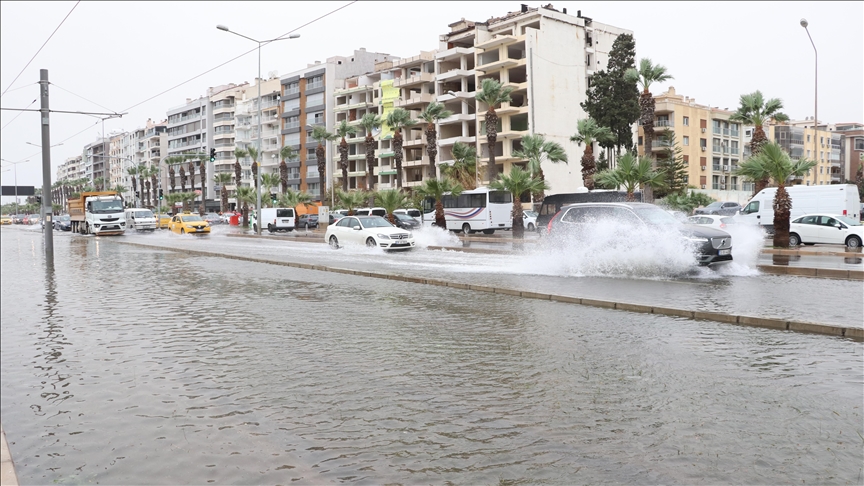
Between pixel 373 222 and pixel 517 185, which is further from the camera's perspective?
pixel 517 185

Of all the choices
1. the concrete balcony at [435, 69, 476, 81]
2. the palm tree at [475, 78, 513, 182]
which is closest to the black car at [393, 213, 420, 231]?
the palm tree at [475, 78, 513, 182]

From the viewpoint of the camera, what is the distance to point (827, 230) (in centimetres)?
2767

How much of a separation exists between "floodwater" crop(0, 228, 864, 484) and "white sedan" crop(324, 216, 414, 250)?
16.3 meters

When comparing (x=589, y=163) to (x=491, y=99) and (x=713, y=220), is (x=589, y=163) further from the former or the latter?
(x=713, y=220)

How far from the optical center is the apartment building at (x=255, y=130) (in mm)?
113188

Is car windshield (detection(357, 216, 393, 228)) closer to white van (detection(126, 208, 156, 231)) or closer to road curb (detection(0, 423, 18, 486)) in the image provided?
road curb (detection(0, 423, 18, 486))

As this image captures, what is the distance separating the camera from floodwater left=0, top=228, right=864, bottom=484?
4.27 m

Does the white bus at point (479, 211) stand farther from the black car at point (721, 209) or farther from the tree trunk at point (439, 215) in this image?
Answer: the black car at point (721, 209)

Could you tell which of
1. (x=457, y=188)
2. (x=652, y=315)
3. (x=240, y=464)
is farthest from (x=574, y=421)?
(x=457, y=188)

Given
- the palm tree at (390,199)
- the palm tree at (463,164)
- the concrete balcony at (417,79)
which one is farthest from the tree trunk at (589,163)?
the concrete balcony at (417,79)

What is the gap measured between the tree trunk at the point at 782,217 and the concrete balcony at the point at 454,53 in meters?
54.4

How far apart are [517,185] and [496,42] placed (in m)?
37.1

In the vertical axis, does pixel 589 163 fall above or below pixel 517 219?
above

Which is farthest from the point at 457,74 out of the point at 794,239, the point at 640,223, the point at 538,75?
the point at 640,223
